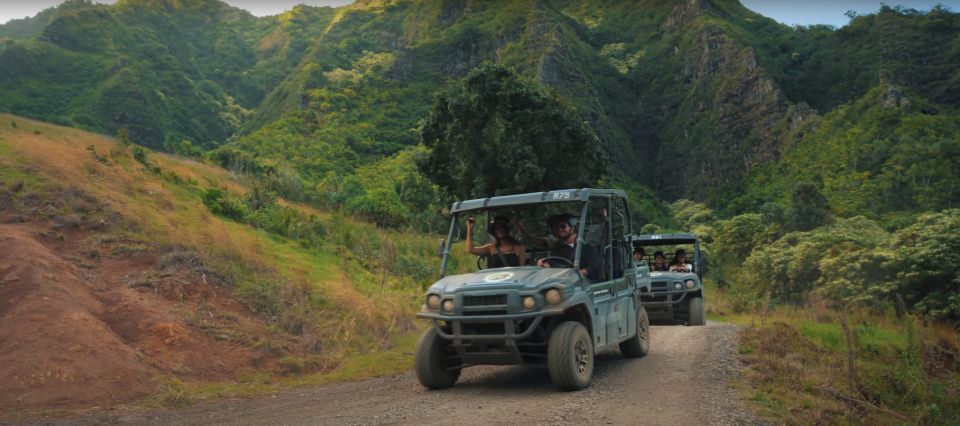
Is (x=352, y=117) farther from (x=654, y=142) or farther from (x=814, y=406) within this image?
(x=814, y=406)

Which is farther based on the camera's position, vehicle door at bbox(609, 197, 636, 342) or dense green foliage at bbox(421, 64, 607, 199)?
dense green foliage at bbox(421, 64, 607, 199)

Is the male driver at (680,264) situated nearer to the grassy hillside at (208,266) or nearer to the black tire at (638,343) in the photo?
the black tire at (638,343)

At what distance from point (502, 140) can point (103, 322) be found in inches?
792

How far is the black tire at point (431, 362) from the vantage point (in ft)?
28.1

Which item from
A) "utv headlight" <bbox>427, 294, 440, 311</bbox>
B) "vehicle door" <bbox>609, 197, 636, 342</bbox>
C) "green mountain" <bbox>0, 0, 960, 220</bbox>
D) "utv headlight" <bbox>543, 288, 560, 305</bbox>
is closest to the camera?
"utv headlight" <bbox>543, 288, 560, 305</bbox>

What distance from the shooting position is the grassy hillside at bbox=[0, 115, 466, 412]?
12.1 metres

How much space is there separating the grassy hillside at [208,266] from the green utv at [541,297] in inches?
132

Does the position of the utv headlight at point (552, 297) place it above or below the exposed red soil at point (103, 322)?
above

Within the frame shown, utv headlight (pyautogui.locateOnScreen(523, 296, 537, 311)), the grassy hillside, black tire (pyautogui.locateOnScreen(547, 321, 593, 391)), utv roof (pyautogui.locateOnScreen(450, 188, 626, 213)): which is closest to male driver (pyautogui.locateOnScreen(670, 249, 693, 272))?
the grassy hillside

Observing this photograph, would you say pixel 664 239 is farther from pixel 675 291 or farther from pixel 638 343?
pixel 638 343

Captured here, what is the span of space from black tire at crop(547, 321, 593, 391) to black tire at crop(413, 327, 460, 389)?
1471 millimetres

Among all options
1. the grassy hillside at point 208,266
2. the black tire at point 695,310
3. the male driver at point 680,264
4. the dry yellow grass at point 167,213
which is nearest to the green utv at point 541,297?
the grassy hillside at point 208,266

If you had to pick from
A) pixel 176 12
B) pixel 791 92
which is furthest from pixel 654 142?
pixel 176 12

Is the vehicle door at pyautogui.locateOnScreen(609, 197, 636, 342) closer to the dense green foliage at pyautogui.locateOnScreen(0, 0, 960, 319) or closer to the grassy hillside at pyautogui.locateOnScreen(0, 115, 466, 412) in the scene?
the grassy hillside at pyautogui.locateOnScreen(0, 115, 466, 412)
